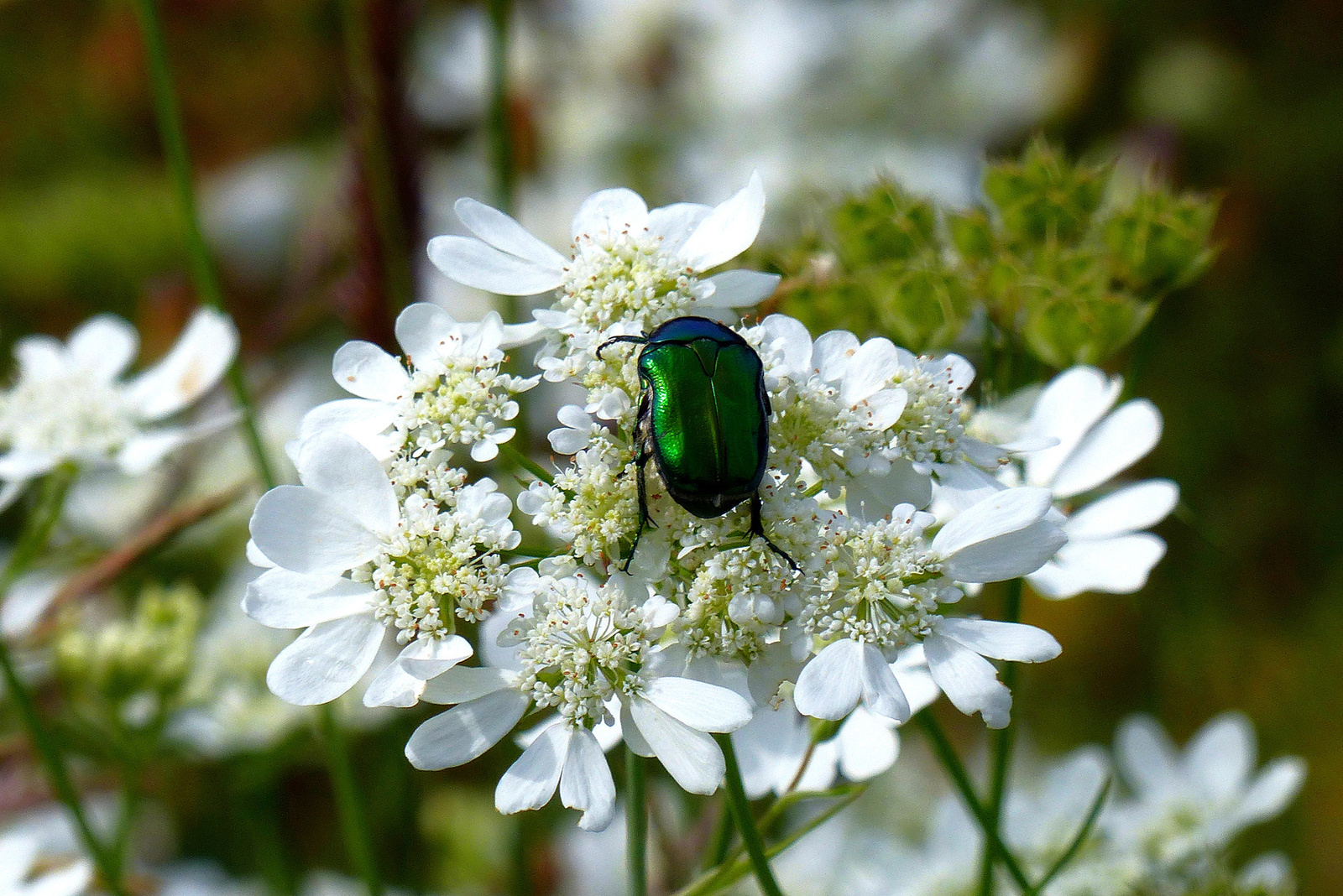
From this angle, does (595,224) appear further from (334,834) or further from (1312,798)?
(1312,798)

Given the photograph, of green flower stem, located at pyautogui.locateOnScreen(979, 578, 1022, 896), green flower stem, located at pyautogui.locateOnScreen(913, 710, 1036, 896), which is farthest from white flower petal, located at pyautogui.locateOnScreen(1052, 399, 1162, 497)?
green flower stem, located at pyautogui.locateOnScreen(913, 710, 1036, 896)

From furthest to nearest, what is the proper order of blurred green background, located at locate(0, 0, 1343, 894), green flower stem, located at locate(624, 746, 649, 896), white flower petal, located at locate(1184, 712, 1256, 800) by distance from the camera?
blurred green background, located at locate(0, 0, 1343, 894), white flower petal, located at locate(1184, 712, 1256, 800), green flower stem, located at locate(624, 746, 649, 896)

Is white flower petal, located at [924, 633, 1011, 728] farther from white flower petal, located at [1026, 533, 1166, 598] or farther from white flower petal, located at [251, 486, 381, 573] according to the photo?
white flower petal, located at [251, 486, 381, 573]

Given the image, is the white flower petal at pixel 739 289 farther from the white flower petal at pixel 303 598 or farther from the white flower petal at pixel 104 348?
the white flower petal at pixel 104 348

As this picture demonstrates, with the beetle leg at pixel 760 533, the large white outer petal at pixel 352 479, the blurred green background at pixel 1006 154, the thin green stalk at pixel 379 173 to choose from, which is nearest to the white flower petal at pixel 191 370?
the thin green stalk at pixel 379 173

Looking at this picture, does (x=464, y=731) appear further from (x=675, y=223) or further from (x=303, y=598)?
(x=675, y=223)

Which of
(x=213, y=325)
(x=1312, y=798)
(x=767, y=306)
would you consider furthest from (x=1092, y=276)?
(x=1312, y=798)

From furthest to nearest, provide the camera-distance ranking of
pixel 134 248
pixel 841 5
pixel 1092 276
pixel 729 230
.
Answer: pixel 841 5, pixel 134 248, pixel 1092 276, pixel 729 230
